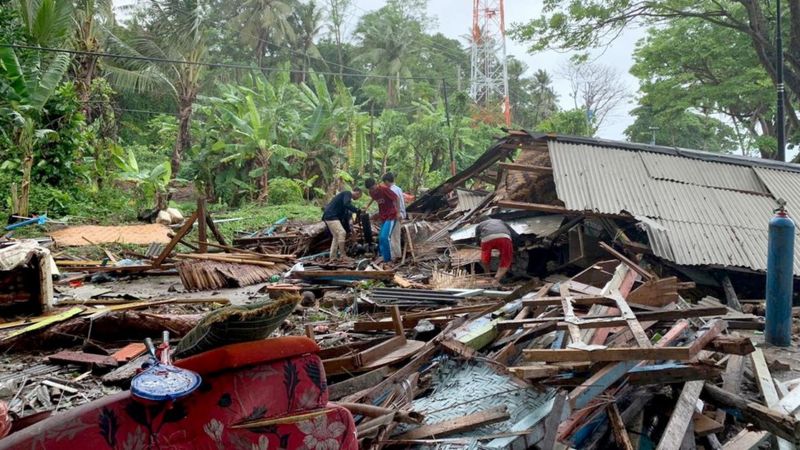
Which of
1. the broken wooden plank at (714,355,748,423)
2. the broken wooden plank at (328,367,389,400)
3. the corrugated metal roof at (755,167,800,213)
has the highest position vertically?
the corrugated metal roof at (755,167,800,213)

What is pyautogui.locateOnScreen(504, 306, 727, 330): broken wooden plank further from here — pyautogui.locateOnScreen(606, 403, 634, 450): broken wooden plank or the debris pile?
pyautogui.locateOnScreen(606, 403, 634, 450): broken wooden plank

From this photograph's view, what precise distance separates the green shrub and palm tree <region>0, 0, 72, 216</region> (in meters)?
6.66

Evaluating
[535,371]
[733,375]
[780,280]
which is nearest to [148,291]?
[535,371]

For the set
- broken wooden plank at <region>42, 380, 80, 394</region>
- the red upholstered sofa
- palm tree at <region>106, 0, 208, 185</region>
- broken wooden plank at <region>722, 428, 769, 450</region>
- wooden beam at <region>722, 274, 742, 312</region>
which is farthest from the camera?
palm tree at <region>106, 0, 208, 185</region>

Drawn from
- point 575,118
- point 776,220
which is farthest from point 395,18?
point 776,220

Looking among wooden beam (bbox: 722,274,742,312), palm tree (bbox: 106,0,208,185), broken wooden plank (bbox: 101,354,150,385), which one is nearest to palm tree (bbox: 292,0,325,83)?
palm tree (bbox: 106,0,208,185)

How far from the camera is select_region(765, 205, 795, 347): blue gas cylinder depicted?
17.0ft

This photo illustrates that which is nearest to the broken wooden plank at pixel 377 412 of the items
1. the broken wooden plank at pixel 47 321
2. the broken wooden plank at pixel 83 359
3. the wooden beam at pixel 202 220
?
the broken wooden plank at pixel 83 359

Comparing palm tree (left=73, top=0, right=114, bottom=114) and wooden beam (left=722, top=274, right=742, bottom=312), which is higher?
palm tree (left=73, top=0, right=114, bottom=114)

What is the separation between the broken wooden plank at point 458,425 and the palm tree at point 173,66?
18.9m

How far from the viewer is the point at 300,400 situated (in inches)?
89.7

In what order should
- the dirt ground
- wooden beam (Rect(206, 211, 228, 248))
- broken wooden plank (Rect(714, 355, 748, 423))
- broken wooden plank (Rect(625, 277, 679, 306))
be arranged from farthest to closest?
wooden beam (Rect(206, 211, 228, 248)) < the dirt ground < broken wooden plank (Rect(625, 277, 679, 306)) < broken wooden plank (Rect(714, 355, 748, 423))

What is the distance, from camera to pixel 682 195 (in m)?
8.87

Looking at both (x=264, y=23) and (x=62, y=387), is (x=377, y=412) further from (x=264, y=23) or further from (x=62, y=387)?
(x=264, y=23)
